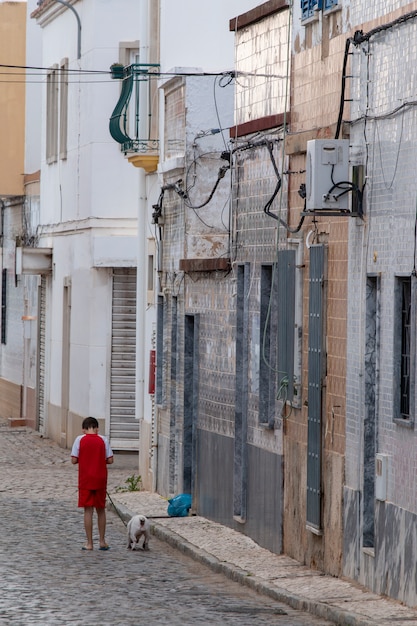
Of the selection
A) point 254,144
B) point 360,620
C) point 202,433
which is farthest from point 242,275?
point 360,620

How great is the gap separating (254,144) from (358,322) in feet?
14.3

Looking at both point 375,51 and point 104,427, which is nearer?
point 375,51

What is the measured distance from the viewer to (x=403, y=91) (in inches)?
504

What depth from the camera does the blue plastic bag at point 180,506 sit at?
65.5 ft

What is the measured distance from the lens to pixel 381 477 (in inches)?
512

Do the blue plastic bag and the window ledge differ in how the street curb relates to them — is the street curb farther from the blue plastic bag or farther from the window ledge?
the window ledge

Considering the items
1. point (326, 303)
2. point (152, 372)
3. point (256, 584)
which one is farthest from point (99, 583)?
point (152, 372)

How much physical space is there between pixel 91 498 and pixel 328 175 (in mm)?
5159

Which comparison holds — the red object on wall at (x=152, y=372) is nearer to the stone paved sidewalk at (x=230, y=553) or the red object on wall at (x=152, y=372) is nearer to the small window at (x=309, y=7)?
the stone paved sidewalk at (x=230, y=553)

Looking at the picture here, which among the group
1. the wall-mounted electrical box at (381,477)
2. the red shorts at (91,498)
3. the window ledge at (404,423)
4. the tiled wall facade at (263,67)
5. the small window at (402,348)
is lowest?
the red shorts at (91,498)

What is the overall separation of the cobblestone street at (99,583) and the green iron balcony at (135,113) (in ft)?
17.6

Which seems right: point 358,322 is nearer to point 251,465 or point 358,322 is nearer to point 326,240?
point 326,240

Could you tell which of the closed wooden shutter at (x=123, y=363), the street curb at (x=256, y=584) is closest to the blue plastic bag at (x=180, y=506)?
the street curb at (x=256, y=584)

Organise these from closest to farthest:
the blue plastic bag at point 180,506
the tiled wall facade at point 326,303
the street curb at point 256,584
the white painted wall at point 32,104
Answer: the street curb at point 256,584 < the tiled wall facade at point 326,303 < the blue plastic bag at point 180,506 < the white painted wall at point 32,104
